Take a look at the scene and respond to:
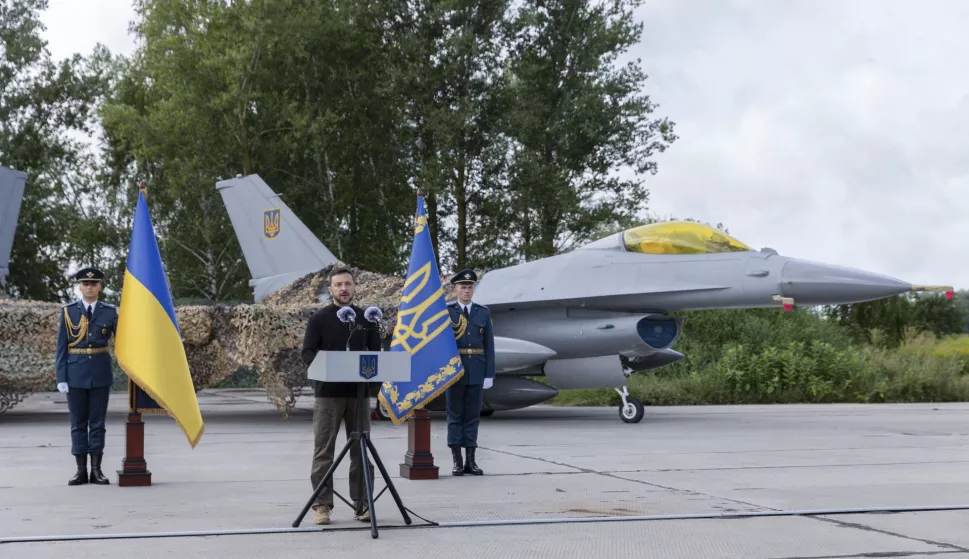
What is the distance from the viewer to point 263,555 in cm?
467

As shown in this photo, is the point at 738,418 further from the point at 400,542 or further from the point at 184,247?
the point at 184,247

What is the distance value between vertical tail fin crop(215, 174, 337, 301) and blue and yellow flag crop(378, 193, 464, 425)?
833cm

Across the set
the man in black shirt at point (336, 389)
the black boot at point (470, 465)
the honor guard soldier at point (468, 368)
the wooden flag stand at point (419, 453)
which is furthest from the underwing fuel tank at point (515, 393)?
the man in black shirt at point (336, 389)

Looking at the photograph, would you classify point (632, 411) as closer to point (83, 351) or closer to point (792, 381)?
point (83, 351)

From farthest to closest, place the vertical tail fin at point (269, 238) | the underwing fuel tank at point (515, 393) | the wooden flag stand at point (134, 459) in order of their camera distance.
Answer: the vertical tail fin at point (269, 238) < the underwing fuel tank at point (515, 393) < the wooden flag stand at point (134, 459)

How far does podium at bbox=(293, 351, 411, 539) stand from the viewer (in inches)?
211

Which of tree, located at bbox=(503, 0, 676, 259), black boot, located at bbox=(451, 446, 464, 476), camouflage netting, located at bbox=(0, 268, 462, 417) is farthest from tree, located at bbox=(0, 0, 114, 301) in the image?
black boot, located at bbox=(451, 446, 464, 476)

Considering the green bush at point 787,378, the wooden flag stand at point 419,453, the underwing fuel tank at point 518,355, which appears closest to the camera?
the wooden flag stand at point 419,453

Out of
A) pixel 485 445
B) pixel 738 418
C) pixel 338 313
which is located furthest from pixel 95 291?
pixel 738 418

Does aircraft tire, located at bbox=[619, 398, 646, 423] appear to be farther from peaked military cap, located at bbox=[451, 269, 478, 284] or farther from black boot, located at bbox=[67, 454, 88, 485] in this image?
black boot, located at bbox=[67, 454, 88, 485]

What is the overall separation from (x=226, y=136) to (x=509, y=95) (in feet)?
26.5

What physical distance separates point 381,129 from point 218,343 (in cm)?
1746

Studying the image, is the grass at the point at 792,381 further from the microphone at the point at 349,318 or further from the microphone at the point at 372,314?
the microphone at the point at 372,314

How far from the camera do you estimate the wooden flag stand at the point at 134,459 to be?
730 centimetres
